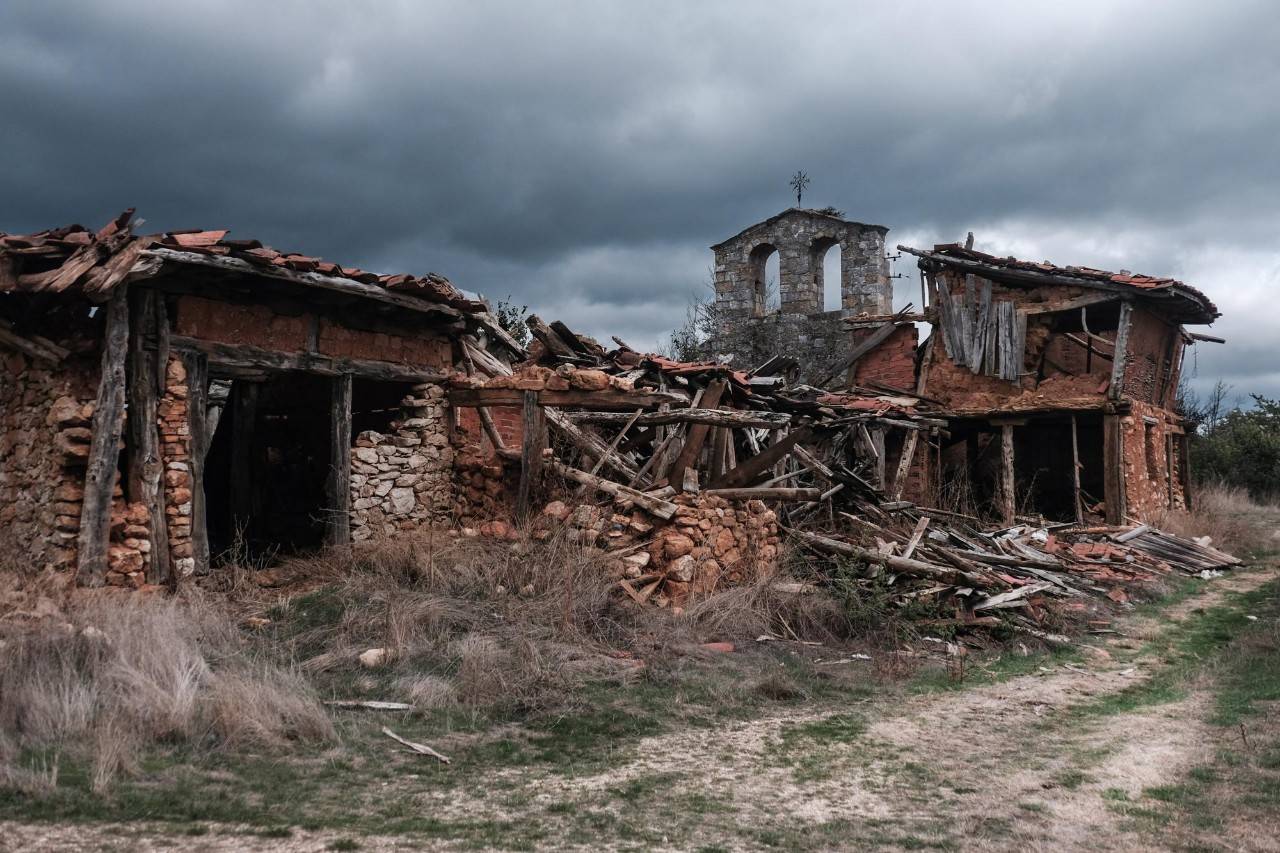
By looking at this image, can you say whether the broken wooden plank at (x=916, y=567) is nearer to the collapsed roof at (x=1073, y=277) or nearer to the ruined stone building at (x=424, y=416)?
the ruined stone building at (x=424, y=416)

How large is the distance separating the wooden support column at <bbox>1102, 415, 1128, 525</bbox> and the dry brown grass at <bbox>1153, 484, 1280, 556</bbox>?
92cm

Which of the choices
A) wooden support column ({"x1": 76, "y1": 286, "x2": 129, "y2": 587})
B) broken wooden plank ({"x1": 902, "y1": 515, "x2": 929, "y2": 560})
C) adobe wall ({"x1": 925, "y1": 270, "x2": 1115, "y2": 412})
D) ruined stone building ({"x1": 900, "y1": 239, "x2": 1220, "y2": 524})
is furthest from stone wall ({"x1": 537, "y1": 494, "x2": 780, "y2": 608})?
adobe wall ({"x1": 925, "y1": 270, "x2": 1115, "y2": 412})

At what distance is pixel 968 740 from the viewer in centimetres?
569

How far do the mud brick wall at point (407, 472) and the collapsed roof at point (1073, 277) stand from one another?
1100cm

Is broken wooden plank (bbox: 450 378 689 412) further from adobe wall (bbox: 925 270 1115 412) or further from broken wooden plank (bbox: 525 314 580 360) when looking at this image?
adobe wall (bbox: 925 270 1115 412)

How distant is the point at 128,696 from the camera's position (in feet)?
16.8

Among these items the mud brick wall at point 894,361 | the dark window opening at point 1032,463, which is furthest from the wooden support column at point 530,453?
the mud brick wall at point 894,361

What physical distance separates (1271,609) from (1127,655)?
311 cm

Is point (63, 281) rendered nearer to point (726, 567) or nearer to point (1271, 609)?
point (726, 567)

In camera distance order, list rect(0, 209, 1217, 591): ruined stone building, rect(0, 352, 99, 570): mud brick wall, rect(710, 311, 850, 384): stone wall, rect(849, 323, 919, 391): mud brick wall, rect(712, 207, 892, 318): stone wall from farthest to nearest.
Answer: rect(710, 311, 850, 384): stone wall → rect(712, 207, 892, 318): stone wall → rect(849, 323, 919, 391): mud brick wall → rect(0, 209, 1217, 591): ruined stone building → rect(0, 352, 99, 570): mud brick wall

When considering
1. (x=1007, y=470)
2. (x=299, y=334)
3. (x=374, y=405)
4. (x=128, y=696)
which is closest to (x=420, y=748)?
(x=128, y=696)

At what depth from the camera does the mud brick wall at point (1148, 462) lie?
16.5 m

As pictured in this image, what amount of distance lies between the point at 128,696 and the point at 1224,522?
18715mm

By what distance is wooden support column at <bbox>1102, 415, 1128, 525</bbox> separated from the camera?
16234mm
